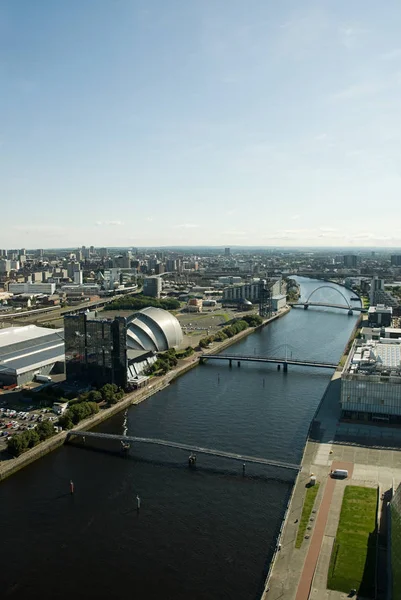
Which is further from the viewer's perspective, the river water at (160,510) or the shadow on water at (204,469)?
the shadow on water at (204,469)

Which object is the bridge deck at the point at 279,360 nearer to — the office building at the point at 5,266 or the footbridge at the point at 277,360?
the footbridge at the point at 277,360

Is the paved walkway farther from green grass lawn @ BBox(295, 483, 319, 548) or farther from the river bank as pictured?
green grass lawn @ BBox(295, 483, 319, 548)

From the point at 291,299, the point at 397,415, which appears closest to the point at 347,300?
the point at 291,299

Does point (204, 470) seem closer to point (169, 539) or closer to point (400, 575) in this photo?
point (169, 539)

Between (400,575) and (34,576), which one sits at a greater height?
(400,575)

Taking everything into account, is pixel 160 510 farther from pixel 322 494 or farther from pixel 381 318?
pixel 381 318

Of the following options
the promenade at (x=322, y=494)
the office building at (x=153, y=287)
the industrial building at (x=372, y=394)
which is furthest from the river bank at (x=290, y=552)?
the office building at (x=153, y=287)
